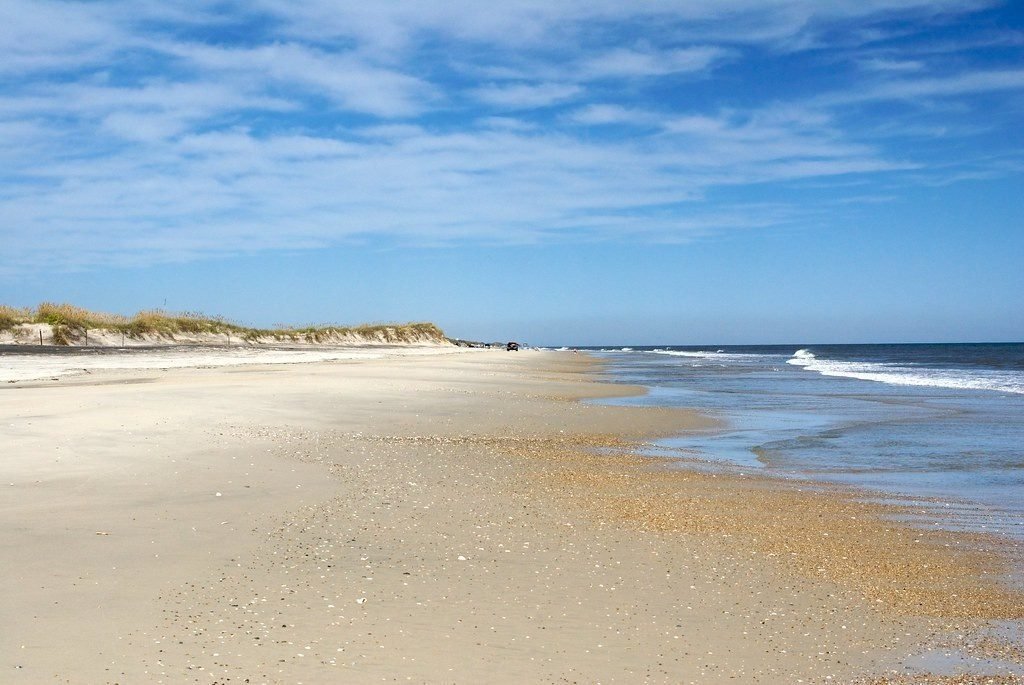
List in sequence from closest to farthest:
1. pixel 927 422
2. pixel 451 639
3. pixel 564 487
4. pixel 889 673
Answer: pixel 889 673 → pixel 451 639 → pixel 564 487 → pixel 927 422

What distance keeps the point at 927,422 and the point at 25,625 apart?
1710 centimetres

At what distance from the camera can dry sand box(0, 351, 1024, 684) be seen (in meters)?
4.37

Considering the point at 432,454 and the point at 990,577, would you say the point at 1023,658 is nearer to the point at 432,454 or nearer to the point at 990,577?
the point at 990,577

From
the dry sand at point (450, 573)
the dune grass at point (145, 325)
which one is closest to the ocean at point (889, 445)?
the dry sand at point (450, 573)

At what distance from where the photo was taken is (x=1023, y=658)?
4.58 metres

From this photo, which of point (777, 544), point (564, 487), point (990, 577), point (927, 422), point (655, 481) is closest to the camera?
point (990, 577)

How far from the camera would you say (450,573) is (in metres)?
5.85

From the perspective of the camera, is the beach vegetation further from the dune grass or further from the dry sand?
the dry sand

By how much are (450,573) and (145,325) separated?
4752 centimetres

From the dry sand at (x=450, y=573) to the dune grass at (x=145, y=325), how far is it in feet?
113

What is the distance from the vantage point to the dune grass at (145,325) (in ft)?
138

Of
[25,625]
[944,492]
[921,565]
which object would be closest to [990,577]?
[921,565]

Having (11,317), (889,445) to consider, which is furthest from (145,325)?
(889,445)

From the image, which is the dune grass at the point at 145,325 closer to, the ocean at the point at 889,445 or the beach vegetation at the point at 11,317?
the beach vegetation at the point at 11,317
